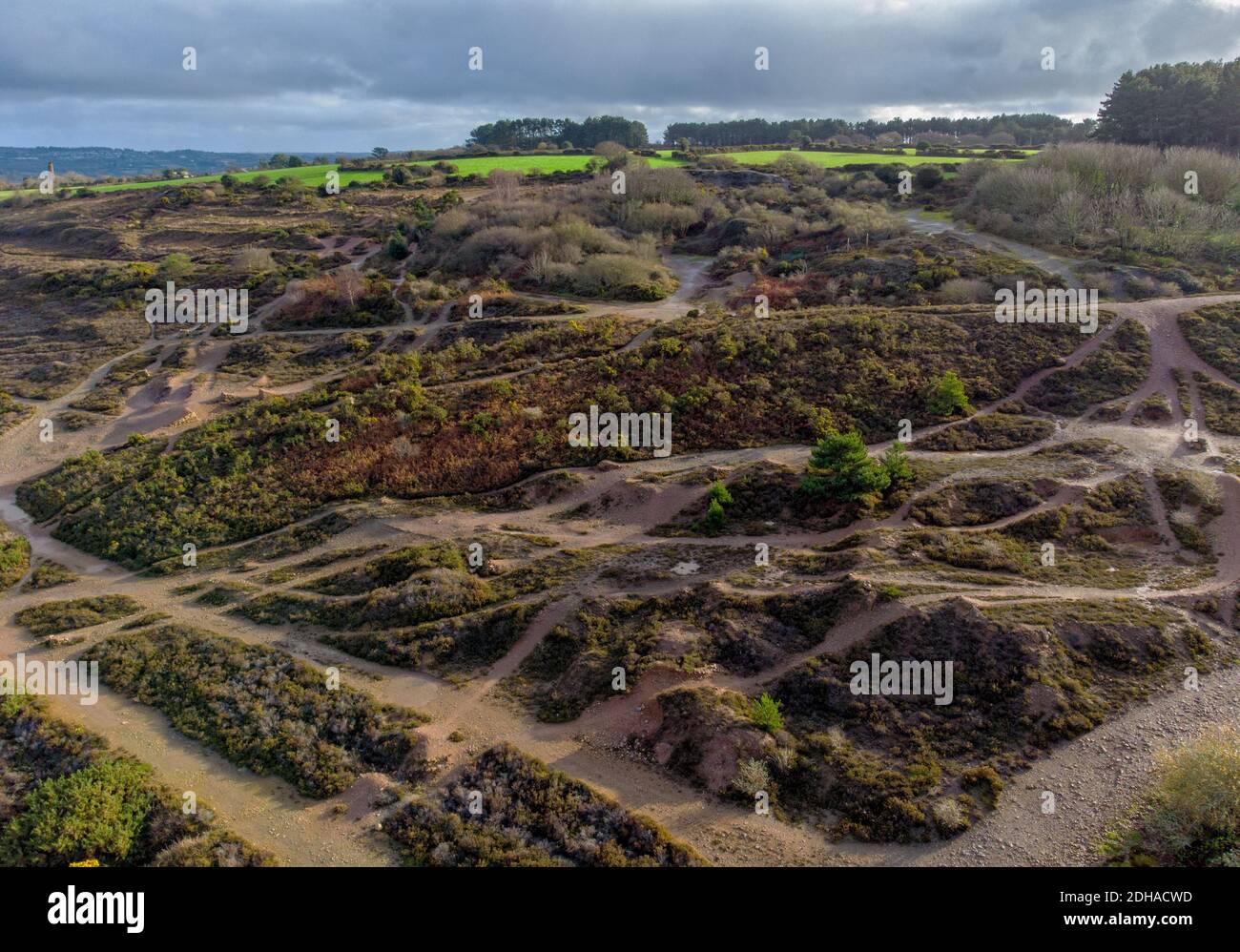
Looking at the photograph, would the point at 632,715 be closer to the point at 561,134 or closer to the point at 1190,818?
the point at 1190,818

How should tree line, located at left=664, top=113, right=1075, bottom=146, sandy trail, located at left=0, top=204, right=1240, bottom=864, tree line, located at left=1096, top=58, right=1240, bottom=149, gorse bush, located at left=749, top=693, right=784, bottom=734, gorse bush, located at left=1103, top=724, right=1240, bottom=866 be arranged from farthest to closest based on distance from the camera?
tree line, located at left=664, top=113, right=1075, bottom=146 → tree line, located at left=1096, top=58, right=1240, bottom=149 → gorse bush, located at left=749, top=693, right=784, bottom=734 → sandy trail, located at left=0, top=204, right=1240, bottom=864 → gorse bush, located at left=1103, top=724, right=1240, bottom=866

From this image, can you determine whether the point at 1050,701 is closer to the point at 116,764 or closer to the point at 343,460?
the point at 116,764

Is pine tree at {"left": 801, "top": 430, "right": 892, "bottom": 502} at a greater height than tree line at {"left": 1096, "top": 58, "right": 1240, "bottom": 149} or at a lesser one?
lesser

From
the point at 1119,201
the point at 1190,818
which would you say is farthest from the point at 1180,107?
the point at 1190,818

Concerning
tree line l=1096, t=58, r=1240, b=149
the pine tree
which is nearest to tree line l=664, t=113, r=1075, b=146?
tree line l=1096, t=58, r=1240, b=149

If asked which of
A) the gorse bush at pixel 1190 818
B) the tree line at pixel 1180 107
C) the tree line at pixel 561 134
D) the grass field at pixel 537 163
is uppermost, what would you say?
the tree line at pixel 561 134

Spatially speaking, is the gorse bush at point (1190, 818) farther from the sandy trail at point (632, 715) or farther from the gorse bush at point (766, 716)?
the gorse bush at point (766, 716)

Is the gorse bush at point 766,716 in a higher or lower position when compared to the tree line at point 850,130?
lower

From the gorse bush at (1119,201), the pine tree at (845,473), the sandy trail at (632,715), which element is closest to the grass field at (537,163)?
the gorse bush at (1119,201)

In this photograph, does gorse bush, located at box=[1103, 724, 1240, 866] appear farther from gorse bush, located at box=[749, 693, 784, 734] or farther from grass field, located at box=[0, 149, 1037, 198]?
grass field, located at box=[0, 149, 1037, 198]
